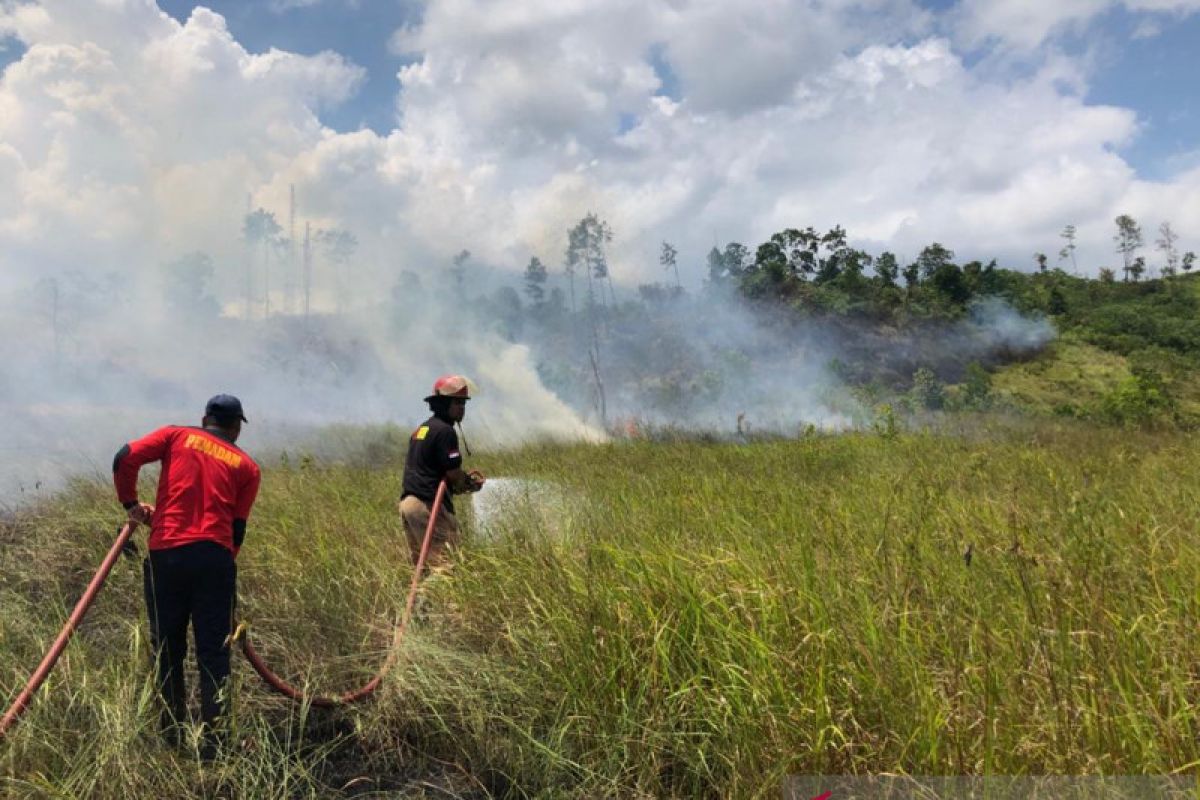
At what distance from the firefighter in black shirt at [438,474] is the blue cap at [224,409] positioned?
1331 millimetres

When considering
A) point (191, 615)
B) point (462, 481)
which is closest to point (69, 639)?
point (191, 615)

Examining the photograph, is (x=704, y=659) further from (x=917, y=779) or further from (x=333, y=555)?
(x=333, y=555)

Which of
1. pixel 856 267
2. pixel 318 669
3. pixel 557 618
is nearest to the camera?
pixel 557 618

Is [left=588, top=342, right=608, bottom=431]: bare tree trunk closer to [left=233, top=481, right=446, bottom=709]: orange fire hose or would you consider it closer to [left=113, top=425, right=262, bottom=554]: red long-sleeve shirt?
[left=233, top=481, right=446, bottom=709]: orange fire hose

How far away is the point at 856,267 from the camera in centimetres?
4466

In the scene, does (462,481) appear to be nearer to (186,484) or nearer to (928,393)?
(186,484)

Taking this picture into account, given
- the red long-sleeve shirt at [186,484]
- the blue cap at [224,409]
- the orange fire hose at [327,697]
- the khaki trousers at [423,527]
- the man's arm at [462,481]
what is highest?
the blue cap at [224,409]

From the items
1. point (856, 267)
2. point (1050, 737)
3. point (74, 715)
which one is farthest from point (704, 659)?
point (856, 267)

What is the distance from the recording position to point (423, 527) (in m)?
4.68

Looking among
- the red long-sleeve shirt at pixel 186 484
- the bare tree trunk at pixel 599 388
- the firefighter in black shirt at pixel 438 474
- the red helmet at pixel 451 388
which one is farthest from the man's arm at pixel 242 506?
the bare tree trunk at pixel 599 388

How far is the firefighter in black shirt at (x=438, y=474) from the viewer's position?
15.0 feet

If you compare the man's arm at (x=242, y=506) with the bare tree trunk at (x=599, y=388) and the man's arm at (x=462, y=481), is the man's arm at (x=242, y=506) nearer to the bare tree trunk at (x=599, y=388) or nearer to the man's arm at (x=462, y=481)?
the man's arm at (x=462, y=481)

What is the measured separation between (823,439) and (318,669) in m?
10.0

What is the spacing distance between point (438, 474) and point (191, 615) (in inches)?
70.9
